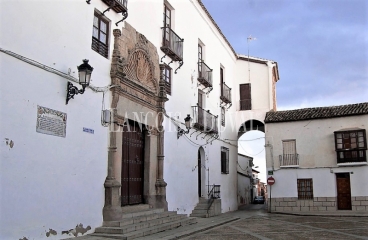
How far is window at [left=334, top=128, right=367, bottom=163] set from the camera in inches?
688

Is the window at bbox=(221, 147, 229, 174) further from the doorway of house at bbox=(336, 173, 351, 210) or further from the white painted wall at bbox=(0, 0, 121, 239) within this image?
the white painted wall at bbox=(0, 0, 121, 239)

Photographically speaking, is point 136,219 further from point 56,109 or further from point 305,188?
point 305,188

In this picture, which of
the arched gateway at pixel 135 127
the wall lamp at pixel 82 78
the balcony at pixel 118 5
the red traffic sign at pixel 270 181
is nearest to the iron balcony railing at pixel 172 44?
the arched gateway at pixel 135 127

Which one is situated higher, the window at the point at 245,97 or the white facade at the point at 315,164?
the window at the point at 245,97

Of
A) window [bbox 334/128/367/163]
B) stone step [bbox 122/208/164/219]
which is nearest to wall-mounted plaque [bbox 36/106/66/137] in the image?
stone step [bbox 122/208/164/219]

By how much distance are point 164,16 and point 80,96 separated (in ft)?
19.6

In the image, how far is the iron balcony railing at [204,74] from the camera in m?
15.9

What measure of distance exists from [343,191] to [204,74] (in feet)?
30.0

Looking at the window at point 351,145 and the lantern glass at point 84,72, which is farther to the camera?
the window at point 351,145

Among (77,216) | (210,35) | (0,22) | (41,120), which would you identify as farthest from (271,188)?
(0,22)

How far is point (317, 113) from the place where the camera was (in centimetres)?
1914

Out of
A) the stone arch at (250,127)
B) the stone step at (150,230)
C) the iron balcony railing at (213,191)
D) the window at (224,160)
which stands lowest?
the stone step at (150,230)

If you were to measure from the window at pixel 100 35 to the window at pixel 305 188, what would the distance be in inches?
527

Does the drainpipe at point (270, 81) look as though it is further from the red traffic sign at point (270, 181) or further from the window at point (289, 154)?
the red traffic sign at point (270, 181)
